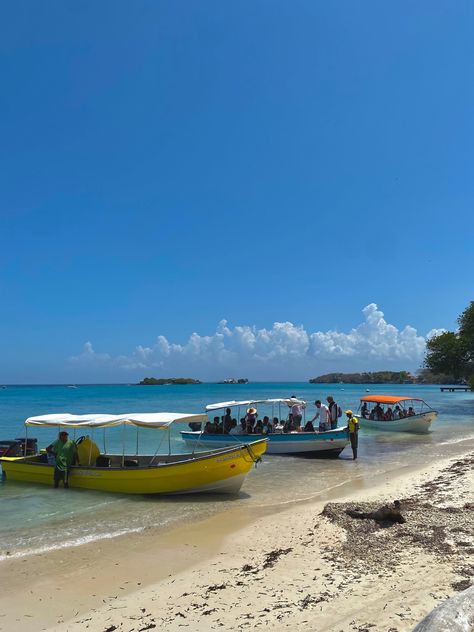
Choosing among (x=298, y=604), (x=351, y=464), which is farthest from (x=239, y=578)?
(x=351, y=464)

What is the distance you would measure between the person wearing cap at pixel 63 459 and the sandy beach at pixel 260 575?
5.48 metres

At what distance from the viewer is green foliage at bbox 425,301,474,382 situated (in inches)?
2153

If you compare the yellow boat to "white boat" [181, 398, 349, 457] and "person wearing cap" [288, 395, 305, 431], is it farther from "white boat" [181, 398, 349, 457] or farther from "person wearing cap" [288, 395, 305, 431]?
"person wearing cap" [288, 395, 305, 431]

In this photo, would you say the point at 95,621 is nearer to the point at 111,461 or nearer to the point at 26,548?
the point at 26,548

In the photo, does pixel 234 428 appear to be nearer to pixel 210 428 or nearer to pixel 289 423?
pixel 210 428

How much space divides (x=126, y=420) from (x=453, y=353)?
5189cm

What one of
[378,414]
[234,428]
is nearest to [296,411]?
[234,428]

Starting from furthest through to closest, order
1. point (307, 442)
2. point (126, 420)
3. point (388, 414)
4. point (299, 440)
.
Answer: point (388, 414)
point (299, 440)
point (307, 442)
point (126, 420)

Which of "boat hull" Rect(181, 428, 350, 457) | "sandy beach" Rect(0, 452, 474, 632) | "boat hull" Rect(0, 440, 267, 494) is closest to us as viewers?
"sandy beach" Rect(0, 452, 474, 632)

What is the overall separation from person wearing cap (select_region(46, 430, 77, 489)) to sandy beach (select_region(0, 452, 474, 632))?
5.48 metres

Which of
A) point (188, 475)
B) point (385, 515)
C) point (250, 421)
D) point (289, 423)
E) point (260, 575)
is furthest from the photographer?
point (289, 423)

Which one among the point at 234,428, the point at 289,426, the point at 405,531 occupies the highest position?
the point at 289,426

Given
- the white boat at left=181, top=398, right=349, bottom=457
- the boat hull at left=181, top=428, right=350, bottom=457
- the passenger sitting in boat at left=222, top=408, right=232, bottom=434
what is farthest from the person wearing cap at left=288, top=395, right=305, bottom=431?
the passenger sitting in boat at left=222, top=408, right=232, bottom=434

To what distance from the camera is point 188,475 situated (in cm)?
1319
